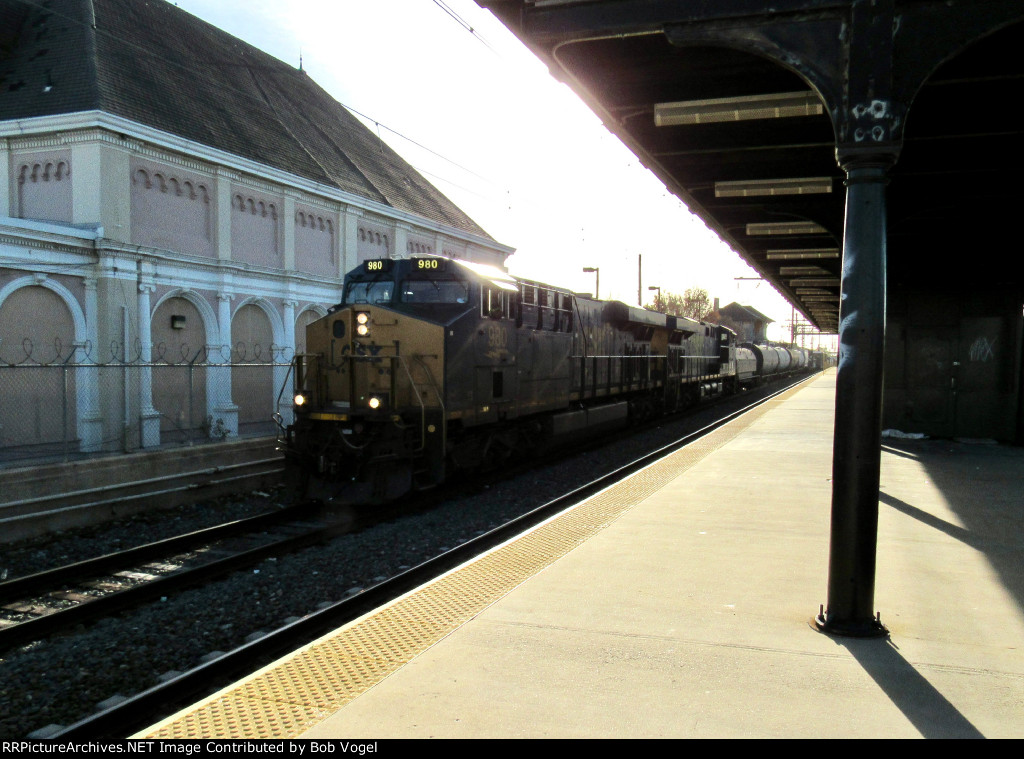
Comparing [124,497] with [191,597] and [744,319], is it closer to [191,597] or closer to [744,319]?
[191,597]

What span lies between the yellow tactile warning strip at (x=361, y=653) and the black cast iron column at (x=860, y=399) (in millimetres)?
2518

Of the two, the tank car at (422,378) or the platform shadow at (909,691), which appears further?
the tank car at (422,378)

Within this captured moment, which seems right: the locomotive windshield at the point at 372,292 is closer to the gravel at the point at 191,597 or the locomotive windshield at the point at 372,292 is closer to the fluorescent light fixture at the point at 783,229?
the gravel at the point at 191,597

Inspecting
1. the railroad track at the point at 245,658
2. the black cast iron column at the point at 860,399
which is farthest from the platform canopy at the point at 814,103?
the railroad track at the point at 245,658

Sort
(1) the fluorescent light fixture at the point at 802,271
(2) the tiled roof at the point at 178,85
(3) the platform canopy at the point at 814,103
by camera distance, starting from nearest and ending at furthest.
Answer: (3) the platform canopy at the point at 814,103 < (2) the tiled roof at the point at 178,85 < (1) the fluorescent light fixture at the point at 802,271

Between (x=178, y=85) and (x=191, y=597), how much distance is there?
18720 mm

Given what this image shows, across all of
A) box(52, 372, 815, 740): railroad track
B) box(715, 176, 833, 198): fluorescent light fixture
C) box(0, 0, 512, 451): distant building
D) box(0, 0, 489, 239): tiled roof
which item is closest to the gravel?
box(52, 372, 815, 740): railroad track

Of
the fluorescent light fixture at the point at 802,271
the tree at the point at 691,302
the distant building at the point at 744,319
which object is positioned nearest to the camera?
the fluorescent light fixture at the point at 802,271

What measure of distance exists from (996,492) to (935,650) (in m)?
6.67

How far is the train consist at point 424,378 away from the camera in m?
10.7

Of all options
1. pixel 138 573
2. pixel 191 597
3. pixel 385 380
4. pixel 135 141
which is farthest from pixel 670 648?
pixel 135 141

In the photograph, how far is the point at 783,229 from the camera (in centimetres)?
1433

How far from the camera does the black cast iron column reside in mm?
4961

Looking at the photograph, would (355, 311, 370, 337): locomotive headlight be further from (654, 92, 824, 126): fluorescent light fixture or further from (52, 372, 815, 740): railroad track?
(654, 92, 824, 126): fluorescent light fixture
